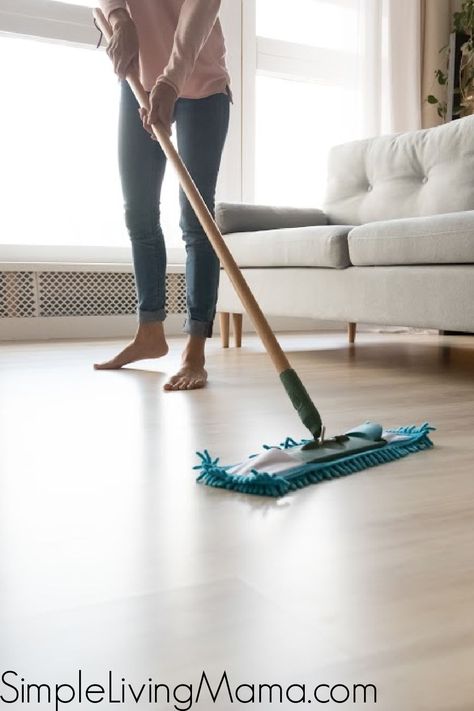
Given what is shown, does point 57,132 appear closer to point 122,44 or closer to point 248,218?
point 248,218

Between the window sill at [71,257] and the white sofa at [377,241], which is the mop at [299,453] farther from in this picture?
the window sill at [71,257]

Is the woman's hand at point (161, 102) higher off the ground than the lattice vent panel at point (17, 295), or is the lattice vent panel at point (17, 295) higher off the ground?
the woman's hand at point (161, 102)

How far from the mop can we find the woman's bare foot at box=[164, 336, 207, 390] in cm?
58

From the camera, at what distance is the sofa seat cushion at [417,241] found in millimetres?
2049

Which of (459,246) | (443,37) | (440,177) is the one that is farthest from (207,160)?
(443,37)

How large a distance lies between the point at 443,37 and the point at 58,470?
4.21 m

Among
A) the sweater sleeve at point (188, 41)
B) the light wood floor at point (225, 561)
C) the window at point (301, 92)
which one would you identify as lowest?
the light wood floor at point (225, 561)

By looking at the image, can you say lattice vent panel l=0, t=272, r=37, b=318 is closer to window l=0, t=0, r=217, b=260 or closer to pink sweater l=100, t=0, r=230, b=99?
window l=0, t=0, r=217, b=260

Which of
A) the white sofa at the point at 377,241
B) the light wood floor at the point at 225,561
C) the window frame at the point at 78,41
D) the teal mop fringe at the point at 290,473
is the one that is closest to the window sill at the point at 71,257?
the window frame at the point at 78,41

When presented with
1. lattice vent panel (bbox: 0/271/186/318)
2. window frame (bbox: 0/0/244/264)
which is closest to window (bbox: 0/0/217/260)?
window frame (bbox: 0/0/244/264)

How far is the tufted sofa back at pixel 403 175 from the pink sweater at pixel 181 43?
1208mm

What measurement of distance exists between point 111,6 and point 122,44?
135 mm

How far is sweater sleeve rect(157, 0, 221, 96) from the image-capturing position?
175cm

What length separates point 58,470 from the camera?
1110 mm
